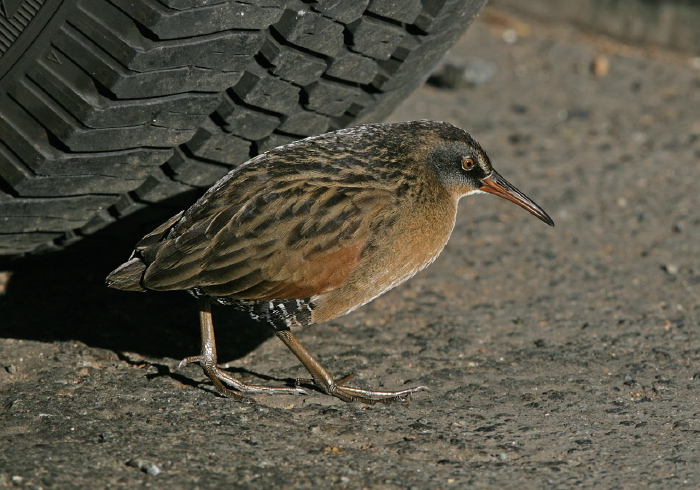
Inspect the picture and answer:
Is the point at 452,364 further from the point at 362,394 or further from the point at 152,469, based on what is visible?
the point at 152,469

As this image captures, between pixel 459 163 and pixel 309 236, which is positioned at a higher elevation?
pixel 459 163

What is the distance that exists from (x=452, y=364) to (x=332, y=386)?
0.56m

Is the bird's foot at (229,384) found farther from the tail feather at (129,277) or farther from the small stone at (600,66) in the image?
the small stone at (600,66)

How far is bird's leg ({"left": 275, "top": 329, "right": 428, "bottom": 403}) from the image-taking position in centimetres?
342

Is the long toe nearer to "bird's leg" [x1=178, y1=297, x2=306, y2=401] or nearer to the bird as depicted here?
the bird

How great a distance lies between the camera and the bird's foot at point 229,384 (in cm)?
341

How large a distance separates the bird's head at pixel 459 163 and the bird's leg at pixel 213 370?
97 centimetres

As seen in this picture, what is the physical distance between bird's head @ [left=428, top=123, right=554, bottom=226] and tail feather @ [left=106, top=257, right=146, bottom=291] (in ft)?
3.71

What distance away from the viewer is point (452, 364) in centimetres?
374

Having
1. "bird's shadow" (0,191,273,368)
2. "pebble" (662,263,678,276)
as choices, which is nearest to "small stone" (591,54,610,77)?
"pebble" (662,263,678,276)

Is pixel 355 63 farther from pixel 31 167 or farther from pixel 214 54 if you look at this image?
pixel 31 167

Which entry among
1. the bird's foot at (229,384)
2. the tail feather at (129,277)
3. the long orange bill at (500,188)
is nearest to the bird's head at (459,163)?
the long orange bill at (500,188)

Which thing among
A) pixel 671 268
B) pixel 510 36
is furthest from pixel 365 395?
pixel 510 36

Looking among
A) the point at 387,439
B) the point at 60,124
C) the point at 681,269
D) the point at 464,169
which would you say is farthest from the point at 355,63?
the point at 681,269
